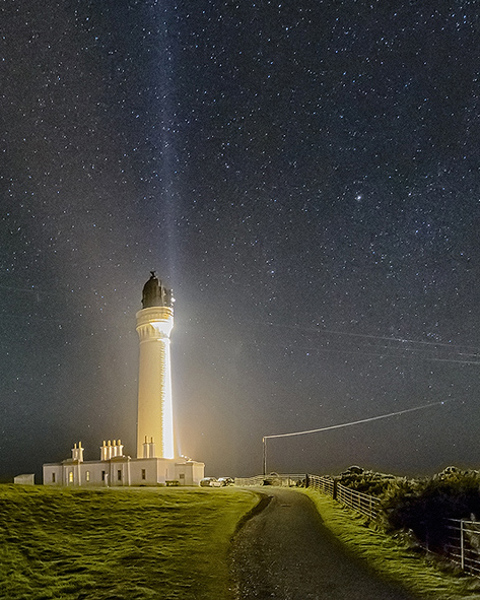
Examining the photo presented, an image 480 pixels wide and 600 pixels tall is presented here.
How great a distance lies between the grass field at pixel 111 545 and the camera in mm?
13898

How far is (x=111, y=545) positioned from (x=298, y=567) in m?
7.12

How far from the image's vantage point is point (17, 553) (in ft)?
56.9

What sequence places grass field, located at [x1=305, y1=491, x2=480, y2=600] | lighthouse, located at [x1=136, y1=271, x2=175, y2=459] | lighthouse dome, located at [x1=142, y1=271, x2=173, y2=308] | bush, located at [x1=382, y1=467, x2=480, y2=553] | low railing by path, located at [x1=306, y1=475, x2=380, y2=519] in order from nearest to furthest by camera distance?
grass field, located at [x1=305, y1=491, x2=480, y2=600]
bush, located at [x1=382, y1=467, x2=480, y2=553]
low railing by path, located at [x1=306, y1=475, x2=380, y2=519]
lighthouse, located at [x1=136, y1=271, x2=175, y2=459]
lighthouse dome, located at [x1=142, y1=271, x2=173, y2=308]

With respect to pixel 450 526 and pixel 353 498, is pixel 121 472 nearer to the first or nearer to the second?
pixel 353 498

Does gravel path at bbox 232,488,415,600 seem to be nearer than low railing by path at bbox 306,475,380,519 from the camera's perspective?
Yes

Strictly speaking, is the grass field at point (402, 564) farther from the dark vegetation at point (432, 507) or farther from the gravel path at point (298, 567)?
the dark vegetation at point (432, 507)

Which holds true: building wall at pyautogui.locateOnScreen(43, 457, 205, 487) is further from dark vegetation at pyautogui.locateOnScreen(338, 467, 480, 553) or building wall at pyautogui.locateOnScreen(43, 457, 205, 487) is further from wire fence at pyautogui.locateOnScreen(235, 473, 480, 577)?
dark vegetation at pyautogui.locateOnScreen(338, 467, 480, 553)

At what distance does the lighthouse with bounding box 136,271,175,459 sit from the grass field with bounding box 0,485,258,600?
23.5 meters

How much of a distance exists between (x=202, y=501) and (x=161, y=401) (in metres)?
25.1

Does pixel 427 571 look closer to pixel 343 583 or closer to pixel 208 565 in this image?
pixel 343 583

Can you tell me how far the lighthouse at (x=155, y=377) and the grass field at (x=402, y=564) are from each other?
32.2 meters

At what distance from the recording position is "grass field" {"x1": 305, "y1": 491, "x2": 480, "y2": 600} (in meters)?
12.5

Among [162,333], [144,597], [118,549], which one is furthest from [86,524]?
[162,333]

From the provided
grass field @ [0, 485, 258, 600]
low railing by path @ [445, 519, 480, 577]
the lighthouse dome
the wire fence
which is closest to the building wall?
the wire fence
